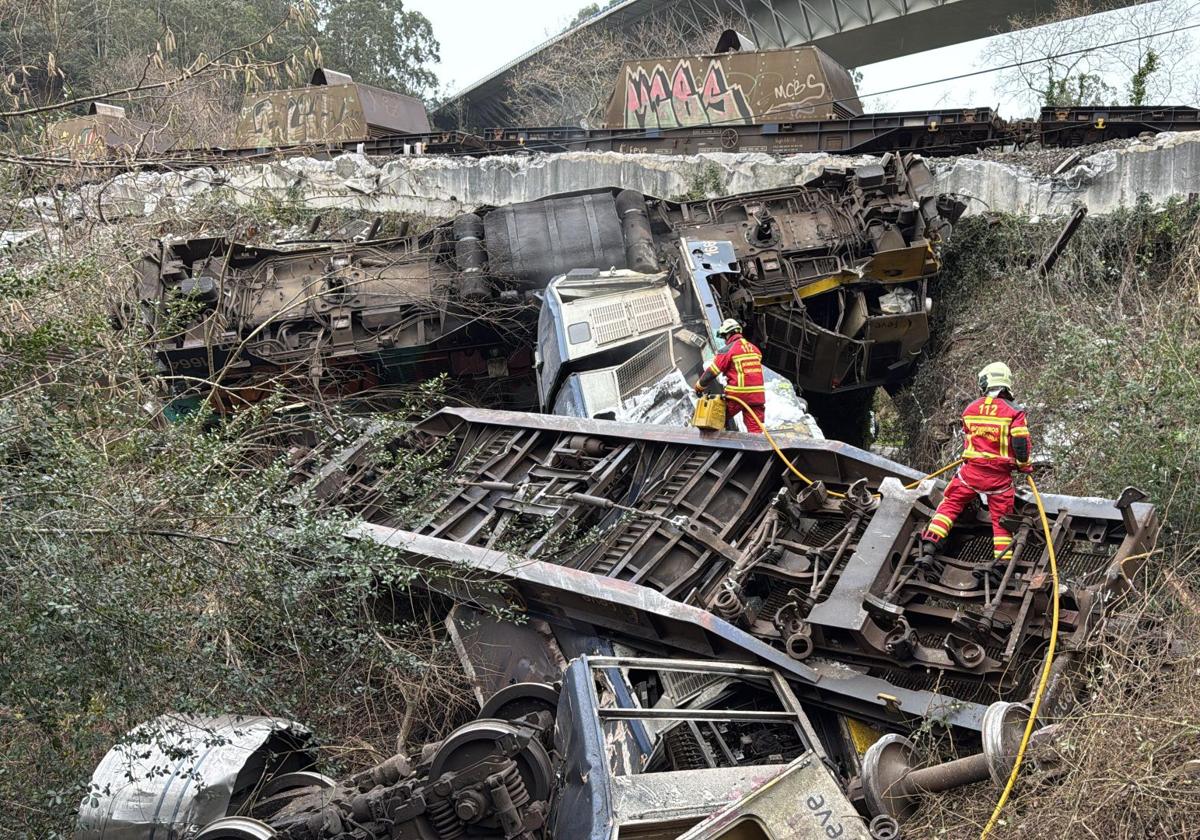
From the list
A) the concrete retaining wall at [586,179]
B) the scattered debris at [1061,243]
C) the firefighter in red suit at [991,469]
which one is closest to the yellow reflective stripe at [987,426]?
the firefighter in red suit at [991,469]

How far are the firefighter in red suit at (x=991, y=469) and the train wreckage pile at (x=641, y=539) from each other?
0.12 meters

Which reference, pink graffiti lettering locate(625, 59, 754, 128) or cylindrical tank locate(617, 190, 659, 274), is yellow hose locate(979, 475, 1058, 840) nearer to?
cylindrical tank locate(617, 190, 659, 274)

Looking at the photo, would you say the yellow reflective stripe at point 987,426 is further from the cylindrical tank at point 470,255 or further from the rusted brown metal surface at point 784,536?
the cylindrical tank at point 470,255

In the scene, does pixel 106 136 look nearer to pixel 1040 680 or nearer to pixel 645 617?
pixel 645 617

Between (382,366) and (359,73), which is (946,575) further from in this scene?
(359,73)

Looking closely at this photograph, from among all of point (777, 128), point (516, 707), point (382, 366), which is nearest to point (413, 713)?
point (516, 707)

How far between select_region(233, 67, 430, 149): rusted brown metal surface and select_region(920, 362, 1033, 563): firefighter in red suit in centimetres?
1444

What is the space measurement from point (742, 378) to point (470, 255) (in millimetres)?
3671

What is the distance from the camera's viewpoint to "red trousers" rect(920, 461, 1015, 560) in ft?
17.1

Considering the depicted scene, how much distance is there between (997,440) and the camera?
17.3 feet

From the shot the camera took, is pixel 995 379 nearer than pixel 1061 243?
Yes

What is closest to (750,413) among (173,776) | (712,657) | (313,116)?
(712,657)

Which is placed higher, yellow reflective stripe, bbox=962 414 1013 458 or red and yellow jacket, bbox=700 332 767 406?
red and yellow jacket, bbox=700 332 767 406

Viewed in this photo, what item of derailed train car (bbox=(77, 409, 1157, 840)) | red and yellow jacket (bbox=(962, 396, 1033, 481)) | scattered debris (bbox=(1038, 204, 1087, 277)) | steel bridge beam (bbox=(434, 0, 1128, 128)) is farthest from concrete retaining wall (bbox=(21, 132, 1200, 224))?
steel bridge beam (bbox=(434, 0, 1128, 128))
